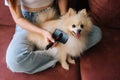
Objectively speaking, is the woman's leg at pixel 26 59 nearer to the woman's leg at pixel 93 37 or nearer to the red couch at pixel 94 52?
the red couch at pixel 94 52

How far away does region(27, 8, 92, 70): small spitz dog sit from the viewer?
1155mm

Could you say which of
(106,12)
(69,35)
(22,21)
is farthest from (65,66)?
(106,12)

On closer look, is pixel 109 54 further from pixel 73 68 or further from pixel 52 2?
pixel 52 2

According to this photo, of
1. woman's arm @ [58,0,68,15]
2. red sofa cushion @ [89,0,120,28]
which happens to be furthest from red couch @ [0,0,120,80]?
woman's arm @ [58,0,68,15]

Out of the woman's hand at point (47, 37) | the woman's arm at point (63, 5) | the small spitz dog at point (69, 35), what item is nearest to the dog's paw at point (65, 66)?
the small spitz dog at point (69, 35)

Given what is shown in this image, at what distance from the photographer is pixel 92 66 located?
1.19m

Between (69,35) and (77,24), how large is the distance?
2.9 inches

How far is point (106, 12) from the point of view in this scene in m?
1.41

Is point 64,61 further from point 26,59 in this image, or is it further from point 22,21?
point 22,21

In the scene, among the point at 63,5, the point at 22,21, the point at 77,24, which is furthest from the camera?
the point at 63,5

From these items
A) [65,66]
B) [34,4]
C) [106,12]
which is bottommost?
[65,66]

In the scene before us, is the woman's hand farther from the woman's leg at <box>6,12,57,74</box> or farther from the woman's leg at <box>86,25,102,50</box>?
the woman's leg at <box>86,25,102,50</box>

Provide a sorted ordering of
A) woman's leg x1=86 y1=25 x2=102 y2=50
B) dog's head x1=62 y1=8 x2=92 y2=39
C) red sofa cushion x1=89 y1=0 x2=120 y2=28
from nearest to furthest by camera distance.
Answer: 1. dog's head x1=62 y1=8 x2=92 y2=39
2. woman's leg x1=86 y1=25 x2=102 y2=50
3. red sofa cushion x1=89 y1=0 x2=120 y2=28

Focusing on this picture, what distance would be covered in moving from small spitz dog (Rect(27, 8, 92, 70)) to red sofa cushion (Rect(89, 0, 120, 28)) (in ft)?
0.75
